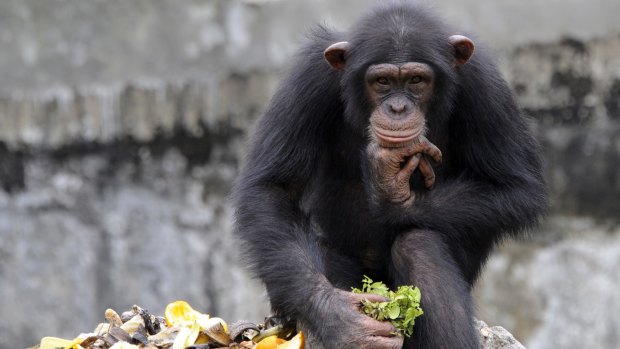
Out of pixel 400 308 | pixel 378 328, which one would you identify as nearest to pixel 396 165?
pixel 400 308

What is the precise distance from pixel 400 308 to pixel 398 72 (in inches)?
49.4

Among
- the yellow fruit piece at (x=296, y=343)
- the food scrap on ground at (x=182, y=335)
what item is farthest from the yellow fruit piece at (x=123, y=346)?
the yellow fruit piece at (x=296, y=343)

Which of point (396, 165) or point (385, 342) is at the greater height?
point (396, 165)

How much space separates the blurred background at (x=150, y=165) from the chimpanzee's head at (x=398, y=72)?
11.3 ft

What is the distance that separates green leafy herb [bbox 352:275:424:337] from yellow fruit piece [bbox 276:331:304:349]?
0.40 metres

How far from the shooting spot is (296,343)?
606 centimetres

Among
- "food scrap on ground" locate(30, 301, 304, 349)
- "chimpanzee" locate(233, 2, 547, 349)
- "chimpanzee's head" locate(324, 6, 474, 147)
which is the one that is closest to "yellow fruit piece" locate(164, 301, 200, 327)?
"food scrap on ground" locate(30, 301, 304, 349)

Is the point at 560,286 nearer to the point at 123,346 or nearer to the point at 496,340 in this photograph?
the point at 496,340

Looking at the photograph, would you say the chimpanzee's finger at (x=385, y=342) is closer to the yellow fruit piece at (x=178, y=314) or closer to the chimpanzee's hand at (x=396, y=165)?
the chimpanzee's hand at (x=396, y=165)

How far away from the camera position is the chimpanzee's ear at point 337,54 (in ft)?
21.2

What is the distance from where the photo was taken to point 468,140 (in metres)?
6.75

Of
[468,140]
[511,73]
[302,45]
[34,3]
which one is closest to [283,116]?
[302,45]

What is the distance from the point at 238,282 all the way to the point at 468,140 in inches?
151

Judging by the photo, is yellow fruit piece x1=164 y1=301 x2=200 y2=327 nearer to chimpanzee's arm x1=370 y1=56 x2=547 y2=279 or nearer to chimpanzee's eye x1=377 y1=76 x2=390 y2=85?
chimpanzee's arm x1=370 y1=56 x2=547 y2=279
